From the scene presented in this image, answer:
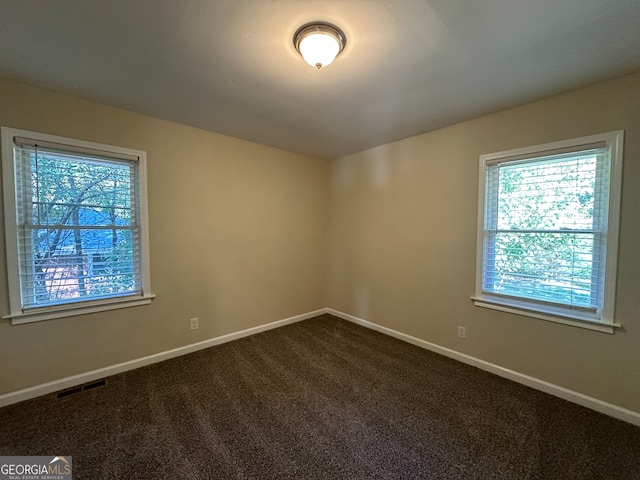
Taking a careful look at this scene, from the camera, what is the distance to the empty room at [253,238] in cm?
146

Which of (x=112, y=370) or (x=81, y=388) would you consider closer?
(x=81, y=388)

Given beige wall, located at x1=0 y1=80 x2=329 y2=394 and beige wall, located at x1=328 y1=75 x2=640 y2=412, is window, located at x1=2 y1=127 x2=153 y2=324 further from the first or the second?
beige wall, located at x1=328 y1=75 x2=640 y2=412

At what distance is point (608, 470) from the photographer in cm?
146

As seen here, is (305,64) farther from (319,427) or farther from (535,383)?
(535,383)

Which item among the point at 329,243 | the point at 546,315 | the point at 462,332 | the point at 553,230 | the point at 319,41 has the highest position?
the point at 319,41

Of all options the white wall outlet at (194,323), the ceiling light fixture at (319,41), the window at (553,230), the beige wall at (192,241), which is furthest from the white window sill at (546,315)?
the white wall outlet at (194,323)

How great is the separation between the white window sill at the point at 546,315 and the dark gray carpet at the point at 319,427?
0.63 meters

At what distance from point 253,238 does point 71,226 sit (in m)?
1.71

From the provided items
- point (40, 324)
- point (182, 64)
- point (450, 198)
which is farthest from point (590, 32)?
point (40, 324)

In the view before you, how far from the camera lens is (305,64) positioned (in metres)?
1.73

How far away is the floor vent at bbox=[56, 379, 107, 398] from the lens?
2086 millimetres

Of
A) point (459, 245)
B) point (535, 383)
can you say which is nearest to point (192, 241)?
point (459, 245)

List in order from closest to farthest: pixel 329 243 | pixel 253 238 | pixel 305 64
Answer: pixel 305 64 → pixel 253 238 → pixel 329 243

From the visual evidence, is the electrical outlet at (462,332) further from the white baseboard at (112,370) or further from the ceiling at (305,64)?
the white baseboard at (112,370)
